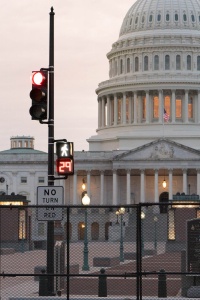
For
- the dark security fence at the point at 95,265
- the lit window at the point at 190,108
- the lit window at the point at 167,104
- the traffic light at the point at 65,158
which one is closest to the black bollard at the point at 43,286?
the dark security fence at the point at 95,265

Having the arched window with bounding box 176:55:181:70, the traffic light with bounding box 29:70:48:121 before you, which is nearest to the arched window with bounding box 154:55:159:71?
the arched window with bounding box 176:55:181:70

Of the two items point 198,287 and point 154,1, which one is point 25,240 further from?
point 154,1

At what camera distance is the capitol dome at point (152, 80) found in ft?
572

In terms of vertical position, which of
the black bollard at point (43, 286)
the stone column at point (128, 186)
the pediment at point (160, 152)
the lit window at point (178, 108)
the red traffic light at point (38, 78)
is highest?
the lit window at point (178, 108)

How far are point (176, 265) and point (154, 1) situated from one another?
476 feet

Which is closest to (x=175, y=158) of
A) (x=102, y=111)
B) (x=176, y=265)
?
(x=102, y=111)

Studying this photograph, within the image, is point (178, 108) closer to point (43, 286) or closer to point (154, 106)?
point (154, 106)

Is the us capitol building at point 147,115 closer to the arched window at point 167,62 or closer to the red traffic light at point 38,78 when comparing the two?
the arched window at point 167,62

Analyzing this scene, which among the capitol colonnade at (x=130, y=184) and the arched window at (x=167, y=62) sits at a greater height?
the arched window at (x=167, y=62)

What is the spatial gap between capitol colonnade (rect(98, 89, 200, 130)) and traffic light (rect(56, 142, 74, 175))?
455 ft

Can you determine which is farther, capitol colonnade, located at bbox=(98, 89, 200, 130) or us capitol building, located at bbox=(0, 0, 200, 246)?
capitol colonnade, located at bbox=(98, 89, 200, 130)

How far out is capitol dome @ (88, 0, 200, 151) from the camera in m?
174

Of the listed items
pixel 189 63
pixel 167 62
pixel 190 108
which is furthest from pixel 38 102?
pixel 167 62

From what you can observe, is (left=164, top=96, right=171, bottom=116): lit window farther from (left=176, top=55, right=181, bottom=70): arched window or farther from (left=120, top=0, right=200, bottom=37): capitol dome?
(left=120, top=0, right=200, bottom=37): capitol dome
